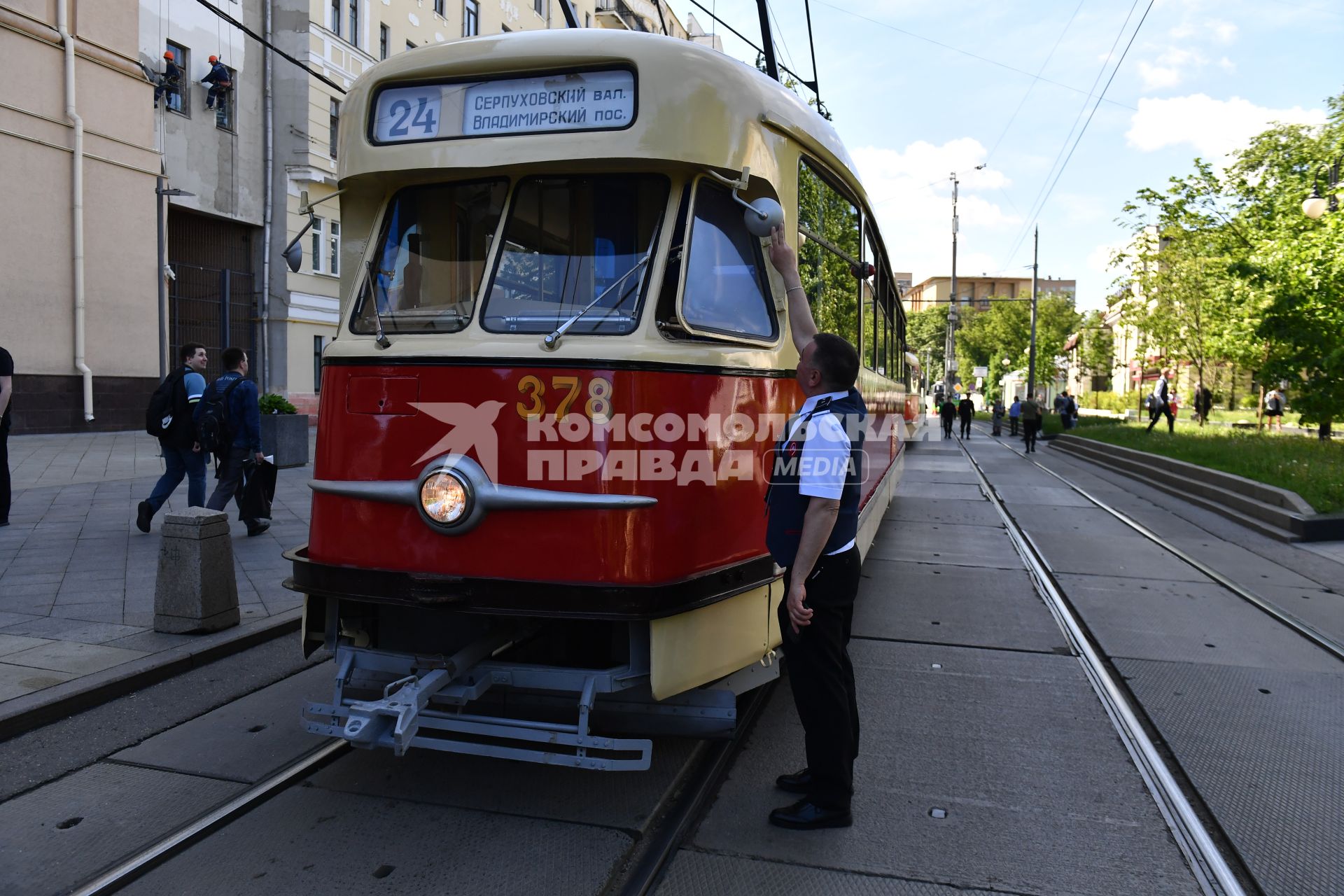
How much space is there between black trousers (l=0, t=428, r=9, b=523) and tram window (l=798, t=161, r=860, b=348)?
7503mm

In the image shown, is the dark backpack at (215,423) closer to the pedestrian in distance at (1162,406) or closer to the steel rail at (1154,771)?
the steel rail at (1154,771)

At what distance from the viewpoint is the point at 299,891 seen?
10.2ft

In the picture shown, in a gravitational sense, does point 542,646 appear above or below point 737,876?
above

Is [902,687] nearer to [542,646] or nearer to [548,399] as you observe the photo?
[542,646]

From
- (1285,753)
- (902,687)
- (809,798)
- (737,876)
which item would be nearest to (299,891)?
(737,876)

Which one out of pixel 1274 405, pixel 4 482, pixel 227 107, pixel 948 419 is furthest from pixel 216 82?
pixel 1274 405

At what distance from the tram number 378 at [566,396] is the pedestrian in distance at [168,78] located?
20467 millimetres

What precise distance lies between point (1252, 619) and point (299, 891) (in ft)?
21.9

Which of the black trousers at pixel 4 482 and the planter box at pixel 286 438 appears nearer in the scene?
the black trousers at pixel 4 482

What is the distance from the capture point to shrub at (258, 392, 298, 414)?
14102 mm

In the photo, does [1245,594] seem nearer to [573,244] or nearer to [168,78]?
[573,244]

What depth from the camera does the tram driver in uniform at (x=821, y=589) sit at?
140 inches

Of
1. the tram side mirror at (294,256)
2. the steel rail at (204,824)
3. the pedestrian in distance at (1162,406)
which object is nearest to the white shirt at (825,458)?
the steel rail at (204,824)
